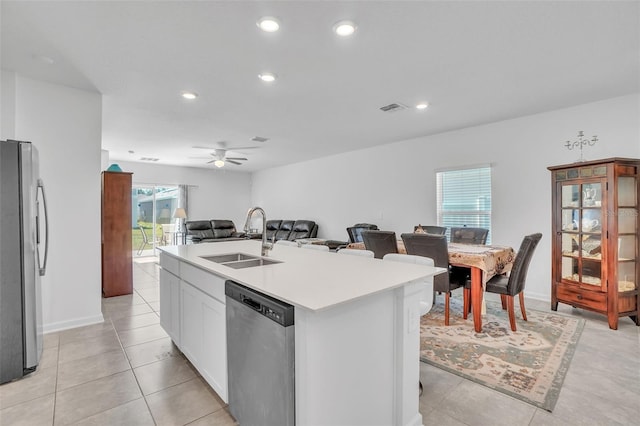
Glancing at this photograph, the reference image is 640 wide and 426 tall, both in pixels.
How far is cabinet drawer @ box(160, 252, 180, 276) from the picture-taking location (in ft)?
8.21

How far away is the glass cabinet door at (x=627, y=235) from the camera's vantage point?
326 centimetres

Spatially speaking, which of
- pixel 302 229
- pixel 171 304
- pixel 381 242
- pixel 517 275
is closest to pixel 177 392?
pixel 171 304

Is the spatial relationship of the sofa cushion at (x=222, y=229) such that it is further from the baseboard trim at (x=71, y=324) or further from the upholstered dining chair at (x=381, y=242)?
the upholstered dining chair at (x=381, y=242)

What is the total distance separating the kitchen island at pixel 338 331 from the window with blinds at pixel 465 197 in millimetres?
3422

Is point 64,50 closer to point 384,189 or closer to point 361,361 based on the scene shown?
point 361,361

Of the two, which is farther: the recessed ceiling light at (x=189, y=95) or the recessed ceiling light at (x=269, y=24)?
the recessed ceiling light at (x=189, y=95)

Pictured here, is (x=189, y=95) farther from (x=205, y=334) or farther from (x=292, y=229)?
(x=292, y=229)

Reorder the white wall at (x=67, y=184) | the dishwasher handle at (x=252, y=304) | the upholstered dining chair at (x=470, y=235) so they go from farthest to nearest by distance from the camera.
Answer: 1. the upholstered dining chair at (x=470, y=235)
2. the white wall at (x=67, y=184)
3. the dishwasher handle at (x=252, y=304)

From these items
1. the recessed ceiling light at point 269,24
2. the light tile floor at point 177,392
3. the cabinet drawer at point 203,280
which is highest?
the recessed ceiling light at point 269,24

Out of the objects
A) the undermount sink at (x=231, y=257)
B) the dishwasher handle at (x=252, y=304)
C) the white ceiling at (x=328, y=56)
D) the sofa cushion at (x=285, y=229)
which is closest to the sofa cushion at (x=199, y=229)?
the sofa cushion at (x=285, y=229)

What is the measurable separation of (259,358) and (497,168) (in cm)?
458

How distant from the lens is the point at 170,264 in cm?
267

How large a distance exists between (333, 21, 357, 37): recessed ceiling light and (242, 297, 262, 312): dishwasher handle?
1964mm

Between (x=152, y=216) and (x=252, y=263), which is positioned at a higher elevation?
(x=152, y=216)
